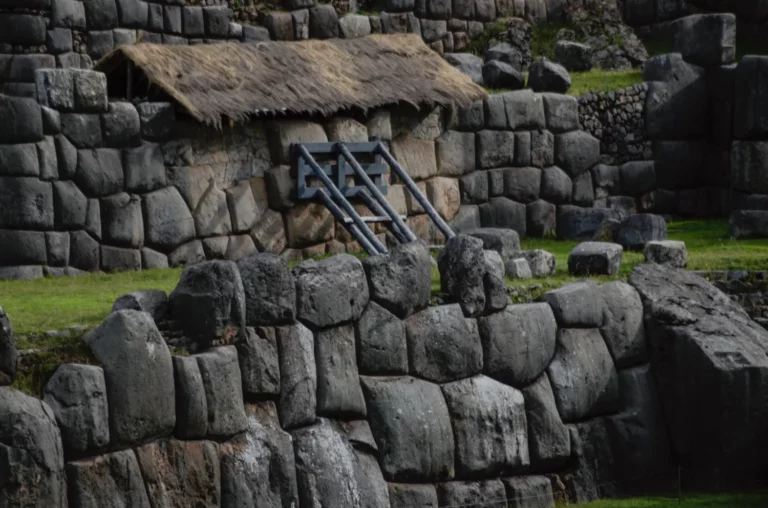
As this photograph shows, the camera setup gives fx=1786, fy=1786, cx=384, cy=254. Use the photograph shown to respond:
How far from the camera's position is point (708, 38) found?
85.1 feet

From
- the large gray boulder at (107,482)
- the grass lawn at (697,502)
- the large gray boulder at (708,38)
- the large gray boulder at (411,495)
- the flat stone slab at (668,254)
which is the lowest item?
the grass lawn at (697,502)

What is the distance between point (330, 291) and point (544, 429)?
2.89 metres

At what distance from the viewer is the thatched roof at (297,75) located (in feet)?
65.0

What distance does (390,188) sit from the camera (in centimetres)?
2211

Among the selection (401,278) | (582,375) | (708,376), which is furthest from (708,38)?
(401,278)

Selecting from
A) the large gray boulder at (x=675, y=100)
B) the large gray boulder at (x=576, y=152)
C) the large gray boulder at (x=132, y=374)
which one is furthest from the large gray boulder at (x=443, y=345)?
the large gray boulder at (x=675, y=100)

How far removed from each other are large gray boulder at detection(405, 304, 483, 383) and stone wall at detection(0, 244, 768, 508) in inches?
A: 0.7

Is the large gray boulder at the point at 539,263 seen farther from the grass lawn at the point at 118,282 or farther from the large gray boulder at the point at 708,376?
the large gray boulder at the point at 708,376

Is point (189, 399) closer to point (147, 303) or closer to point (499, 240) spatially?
point (147, 303)

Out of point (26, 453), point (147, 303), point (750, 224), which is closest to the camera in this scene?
point (26, 453)

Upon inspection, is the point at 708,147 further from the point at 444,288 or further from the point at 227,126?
the point at 444,288

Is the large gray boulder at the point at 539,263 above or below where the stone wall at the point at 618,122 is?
below

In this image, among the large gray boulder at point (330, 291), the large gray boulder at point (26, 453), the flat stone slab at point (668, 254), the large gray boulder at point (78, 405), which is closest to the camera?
the large gray boulder at point (26, 453)

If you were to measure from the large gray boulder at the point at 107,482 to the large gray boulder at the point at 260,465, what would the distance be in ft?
3.03
